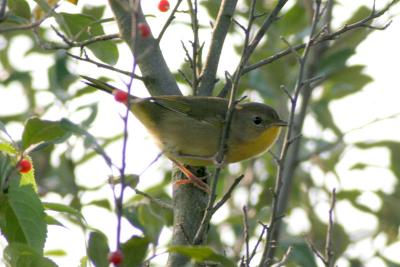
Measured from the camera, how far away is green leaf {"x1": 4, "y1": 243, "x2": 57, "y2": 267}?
3.03 meters

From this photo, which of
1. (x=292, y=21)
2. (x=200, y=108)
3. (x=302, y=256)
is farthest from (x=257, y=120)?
(x=292, y=21)

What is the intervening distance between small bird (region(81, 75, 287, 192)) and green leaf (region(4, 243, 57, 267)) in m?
1.69

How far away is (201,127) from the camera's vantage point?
208 inches

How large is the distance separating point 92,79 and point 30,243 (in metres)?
1.72

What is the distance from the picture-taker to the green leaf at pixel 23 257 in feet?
9.94

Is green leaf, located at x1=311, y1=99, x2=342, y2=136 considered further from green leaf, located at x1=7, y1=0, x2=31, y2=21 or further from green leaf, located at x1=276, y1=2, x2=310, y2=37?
green leaf, located at x1=7, y1=0, x2=31, y2=21

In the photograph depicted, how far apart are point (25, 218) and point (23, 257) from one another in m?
0.23

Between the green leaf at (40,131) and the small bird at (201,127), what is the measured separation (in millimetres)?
A: 1393

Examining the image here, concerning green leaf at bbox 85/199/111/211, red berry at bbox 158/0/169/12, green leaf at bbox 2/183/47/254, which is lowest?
green leaf at bbox 2/183/47/254

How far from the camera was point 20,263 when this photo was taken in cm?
307

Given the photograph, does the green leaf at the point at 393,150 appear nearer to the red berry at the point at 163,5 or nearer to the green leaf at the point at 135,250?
the red berry at the point at 163,5

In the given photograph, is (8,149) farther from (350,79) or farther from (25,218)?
(350,79)

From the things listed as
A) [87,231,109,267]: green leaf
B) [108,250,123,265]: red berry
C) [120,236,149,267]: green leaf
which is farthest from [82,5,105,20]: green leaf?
[108,250,123,265]: red berry

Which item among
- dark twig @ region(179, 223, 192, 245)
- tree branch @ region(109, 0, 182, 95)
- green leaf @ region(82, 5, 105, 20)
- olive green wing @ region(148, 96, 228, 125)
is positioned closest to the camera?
dark twig @ region(179, 223, 192, 245)
